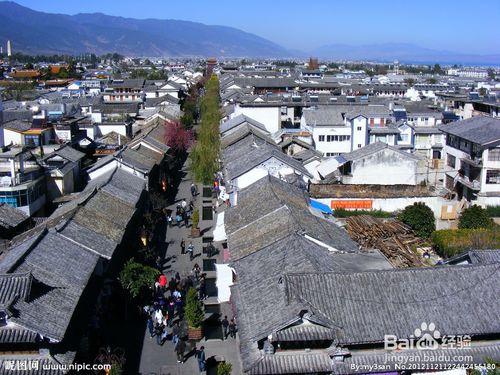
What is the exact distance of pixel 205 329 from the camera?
54.1 ft

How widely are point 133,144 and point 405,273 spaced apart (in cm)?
2411

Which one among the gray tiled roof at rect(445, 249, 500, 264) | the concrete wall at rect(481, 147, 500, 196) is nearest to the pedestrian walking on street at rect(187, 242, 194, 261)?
the gray tiled roof at rect(445, 249, 500, 264)

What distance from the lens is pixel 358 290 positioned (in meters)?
12.8

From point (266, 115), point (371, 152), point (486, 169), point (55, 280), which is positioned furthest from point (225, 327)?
point (266, 115)

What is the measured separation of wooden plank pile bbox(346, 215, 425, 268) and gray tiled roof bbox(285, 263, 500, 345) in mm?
8005

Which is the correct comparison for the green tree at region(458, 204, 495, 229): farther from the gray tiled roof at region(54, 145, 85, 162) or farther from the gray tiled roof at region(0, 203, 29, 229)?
the gray tiled roof at region(54, 145, 85, 162)

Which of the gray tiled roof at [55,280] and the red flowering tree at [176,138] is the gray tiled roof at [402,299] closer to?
the gray tiled roof at [55,280]

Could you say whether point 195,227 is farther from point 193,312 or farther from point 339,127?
point 339,127

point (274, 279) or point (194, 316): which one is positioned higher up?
point (274, 279)

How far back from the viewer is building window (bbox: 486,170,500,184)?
96.8 ft

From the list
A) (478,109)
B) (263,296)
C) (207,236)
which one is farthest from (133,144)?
(478,109)

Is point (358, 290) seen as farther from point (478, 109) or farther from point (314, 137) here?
point (478, 109)

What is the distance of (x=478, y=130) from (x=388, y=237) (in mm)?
11225

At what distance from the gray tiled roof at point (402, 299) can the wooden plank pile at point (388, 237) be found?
8.01 m
